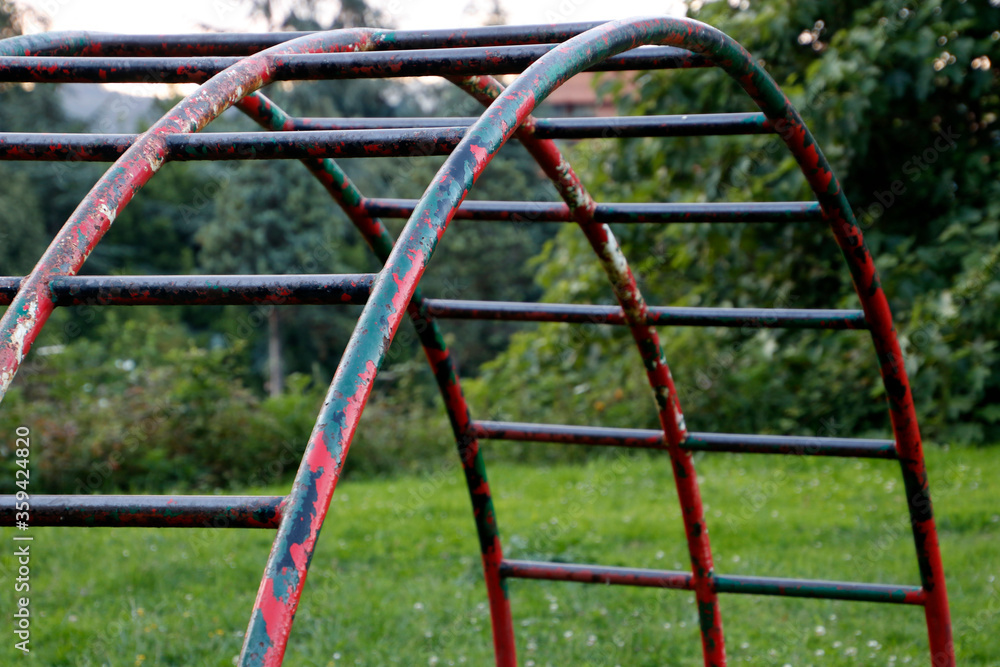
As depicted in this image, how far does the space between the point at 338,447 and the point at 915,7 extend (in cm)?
522

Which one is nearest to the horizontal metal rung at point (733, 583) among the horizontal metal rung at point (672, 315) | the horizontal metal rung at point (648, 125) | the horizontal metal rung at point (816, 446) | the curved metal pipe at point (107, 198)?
the horizontal metal rung at point (816, 446)

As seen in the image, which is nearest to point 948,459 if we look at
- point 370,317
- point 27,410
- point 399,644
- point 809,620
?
point 809,620

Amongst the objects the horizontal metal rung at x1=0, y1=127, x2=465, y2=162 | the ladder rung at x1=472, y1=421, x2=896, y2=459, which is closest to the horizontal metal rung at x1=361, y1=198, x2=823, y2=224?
the ladder rung at x1=472, y1=421, x2=896, y2=459

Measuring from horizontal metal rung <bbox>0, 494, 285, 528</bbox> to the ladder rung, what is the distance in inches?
51.2

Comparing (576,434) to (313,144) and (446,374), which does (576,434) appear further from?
(313,144)

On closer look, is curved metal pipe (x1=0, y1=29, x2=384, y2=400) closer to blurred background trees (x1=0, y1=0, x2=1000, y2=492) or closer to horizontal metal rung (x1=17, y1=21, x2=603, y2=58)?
horizontal metal rung (x1=17, y1=21, x2=603, y2=58)

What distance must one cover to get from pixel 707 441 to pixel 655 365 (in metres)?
0.23

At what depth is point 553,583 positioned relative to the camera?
3.62 meters

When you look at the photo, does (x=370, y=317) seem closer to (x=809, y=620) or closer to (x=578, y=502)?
(x=809, y=620)

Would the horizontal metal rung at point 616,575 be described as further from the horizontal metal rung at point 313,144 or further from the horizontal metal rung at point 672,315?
the horizontal metal rung at point 313,144

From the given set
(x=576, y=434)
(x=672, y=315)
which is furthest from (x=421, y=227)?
(x=576, y=434)

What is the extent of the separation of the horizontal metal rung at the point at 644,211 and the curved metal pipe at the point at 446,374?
0.07 meters

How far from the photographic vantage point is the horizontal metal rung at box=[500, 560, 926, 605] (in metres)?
2.02

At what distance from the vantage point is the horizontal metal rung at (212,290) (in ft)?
3.18
